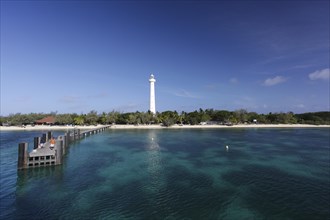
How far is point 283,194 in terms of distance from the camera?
2075 centimetres

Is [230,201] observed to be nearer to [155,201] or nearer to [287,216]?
[287,216]

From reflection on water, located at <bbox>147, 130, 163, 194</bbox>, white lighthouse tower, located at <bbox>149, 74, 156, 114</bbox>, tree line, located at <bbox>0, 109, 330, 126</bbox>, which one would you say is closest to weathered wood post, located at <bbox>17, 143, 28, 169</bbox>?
reflection on water, located at <bbox>147, 130, 163, 194</bbox>

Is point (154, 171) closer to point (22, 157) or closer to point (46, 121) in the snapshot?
point (22, 157)

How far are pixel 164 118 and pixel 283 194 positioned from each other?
3961 inches

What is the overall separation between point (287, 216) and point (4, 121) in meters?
147

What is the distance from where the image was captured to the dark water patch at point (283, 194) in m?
17.1

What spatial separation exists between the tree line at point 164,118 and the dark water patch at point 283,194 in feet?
284

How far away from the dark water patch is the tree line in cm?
8653

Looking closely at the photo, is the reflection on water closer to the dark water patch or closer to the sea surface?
the sea surface

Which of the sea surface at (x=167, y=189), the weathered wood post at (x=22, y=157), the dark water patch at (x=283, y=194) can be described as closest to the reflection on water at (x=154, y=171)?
the sea surface at (x=167, y=189)

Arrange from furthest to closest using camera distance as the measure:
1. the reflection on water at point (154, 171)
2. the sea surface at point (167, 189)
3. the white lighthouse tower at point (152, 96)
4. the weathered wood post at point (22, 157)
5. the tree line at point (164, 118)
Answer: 1. the white lighthouse tower at point (152, 96)
2. the tree line at point (164, 118)
3. the weathered wood post at point (22, 157)
4. the reflection on water at point (154, 171)
5. the sea surface at point (167, 189)

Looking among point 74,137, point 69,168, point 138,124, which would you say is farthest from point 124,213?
point 138,124

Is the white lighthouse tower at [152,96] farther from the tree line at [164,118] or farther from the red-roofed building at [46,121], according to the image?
the red-roofed building at [46,121]

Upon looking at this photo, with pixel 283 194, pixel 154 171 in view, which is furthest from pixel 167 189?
pixel 283 194
